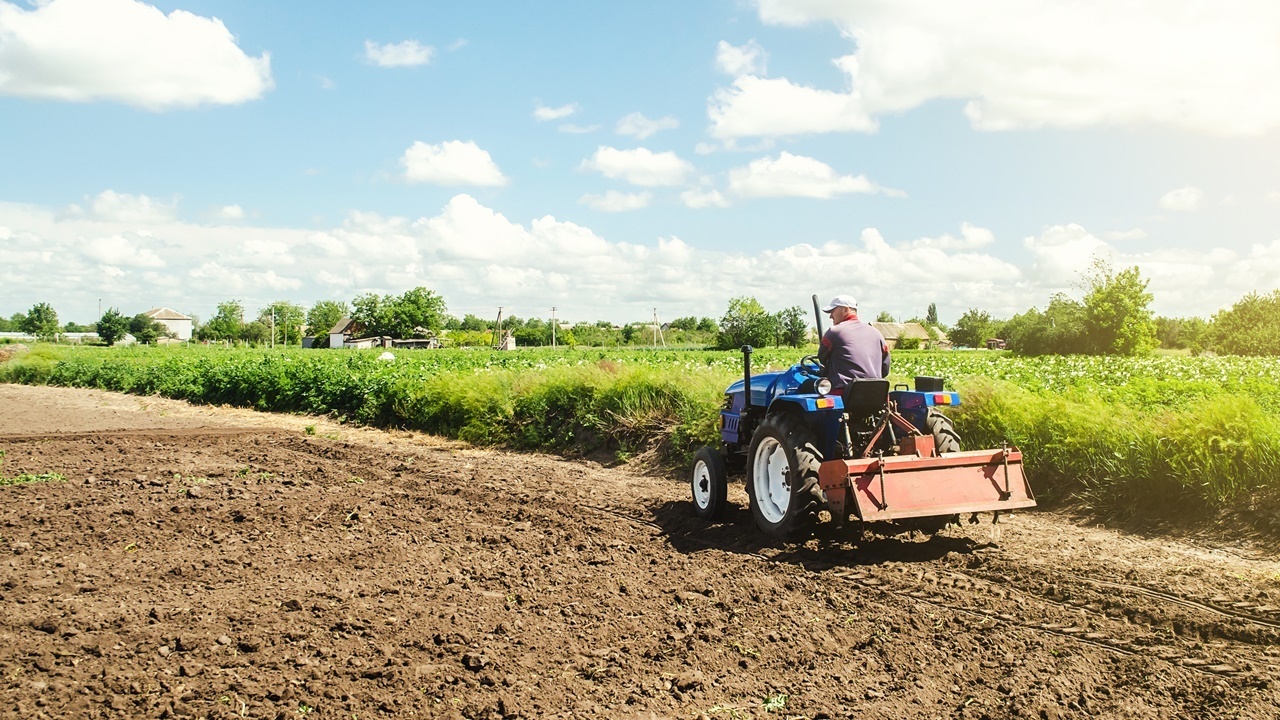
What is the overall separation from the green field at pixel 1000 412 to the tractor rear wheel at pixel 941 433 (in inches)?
83.2

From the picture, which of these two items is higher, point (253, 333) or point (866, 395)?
point (253, 333)

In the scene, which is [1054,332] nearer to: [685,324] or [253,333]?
[685,324]

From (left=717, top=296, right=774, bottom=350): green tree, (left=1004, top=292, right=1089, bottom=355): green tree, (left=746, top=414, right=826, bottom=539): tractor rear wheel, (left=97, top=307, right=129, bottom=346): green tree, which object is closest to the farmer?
(left=746, top=414, right=826, bottom=539): tractor rear wheel

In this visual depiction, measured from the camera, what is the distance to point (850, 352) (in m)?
5.95

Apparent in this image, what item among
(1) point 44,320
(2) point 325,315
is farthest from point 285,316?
(1) point 44,320

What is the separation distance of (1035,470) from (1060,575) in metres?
3.06

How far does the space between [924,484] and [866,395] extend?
2.24 feet

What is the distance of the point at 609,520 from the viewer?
738 cm

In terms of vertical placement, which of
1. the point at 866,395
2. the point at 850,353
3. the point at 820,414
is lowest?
the point at 820,414

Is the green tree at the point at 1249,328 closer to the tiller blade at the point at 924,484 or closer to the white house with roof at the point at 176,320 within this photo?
the tiller blade at the point at 924,484

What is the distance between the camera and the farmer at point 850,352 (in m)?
5.95

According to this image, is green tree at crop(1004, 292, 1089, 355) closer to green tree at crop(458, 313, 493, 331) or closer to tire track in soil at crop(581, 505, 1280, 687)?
tire track in soil at crop(581, 505, 1280, 687)

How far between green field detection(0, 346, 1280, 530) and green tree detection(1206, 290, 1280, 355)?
774 inches

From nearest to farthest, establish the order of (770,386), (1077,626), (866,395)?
1. (1077,626)
2. (866,395)
3. (770,386)
